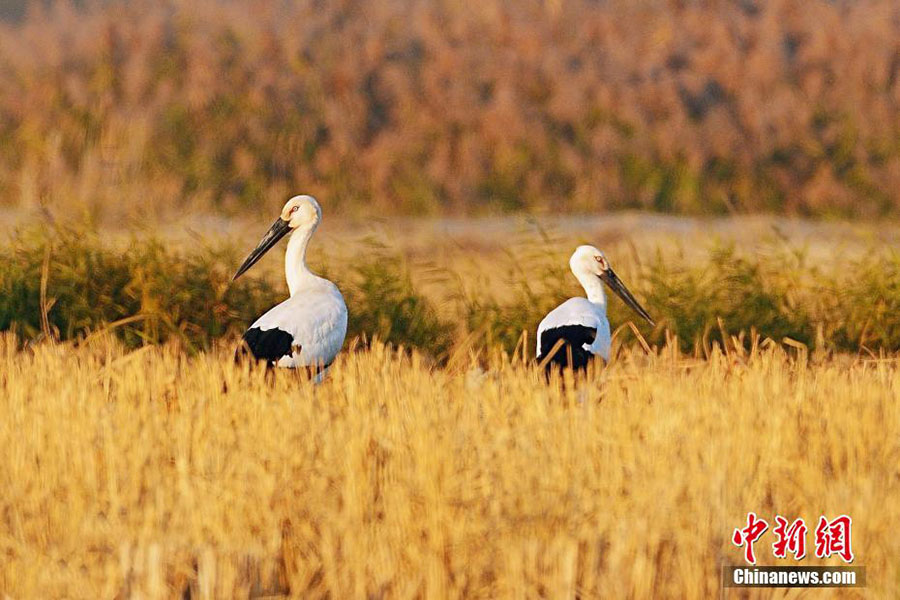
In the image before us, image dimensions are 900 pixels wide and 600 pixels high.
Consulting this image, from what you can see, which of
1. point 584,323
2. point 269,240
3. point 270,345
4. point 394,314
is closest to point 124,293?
point 269,240

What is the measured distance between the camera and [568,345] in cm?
645

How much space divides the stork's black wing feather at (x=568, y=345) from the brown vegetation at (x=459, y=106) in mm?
7549

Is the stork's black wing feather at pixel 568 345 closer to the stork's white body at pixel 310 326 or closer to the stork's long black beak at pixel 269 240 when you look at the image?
the stork's white body at pixel 310 326

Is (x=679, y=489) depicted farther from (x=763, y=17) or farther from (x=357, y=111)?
(x=763, y=17)

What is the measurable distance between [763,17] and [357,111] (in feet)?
20.6

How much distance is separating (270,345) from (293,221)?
1.25 metres

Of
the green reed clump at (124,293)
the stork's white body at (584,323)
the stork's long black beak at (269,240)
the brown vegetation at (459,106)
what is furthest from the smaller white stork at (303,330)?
the brown vegetation at (459,106)

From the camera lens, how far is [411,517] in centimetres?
434

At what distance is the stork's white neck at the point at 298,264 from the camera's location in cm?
723

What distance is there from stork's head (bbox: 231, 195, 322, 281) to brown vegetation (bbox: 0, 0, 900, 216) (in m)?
6.01

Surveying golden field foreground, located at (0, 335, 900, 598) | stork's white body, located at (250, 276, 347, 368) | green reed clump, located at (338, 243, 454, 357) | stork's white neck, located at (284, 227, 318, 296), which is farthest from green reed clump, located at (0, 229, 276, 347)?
golden field foreground, located at (0, 335, 900, 598)

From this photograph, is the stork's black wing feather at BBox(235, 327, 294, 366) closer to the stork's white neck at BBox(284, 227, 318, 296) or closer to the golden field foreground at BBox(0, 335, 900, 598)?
the golden field foreground at BBox(0, 335, 900, 598)

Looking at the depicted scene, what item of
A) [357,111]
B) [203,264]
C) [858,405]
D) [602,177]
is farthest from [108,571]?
[357,111]

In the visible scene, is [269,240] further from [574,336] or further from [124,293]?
[574,336]
